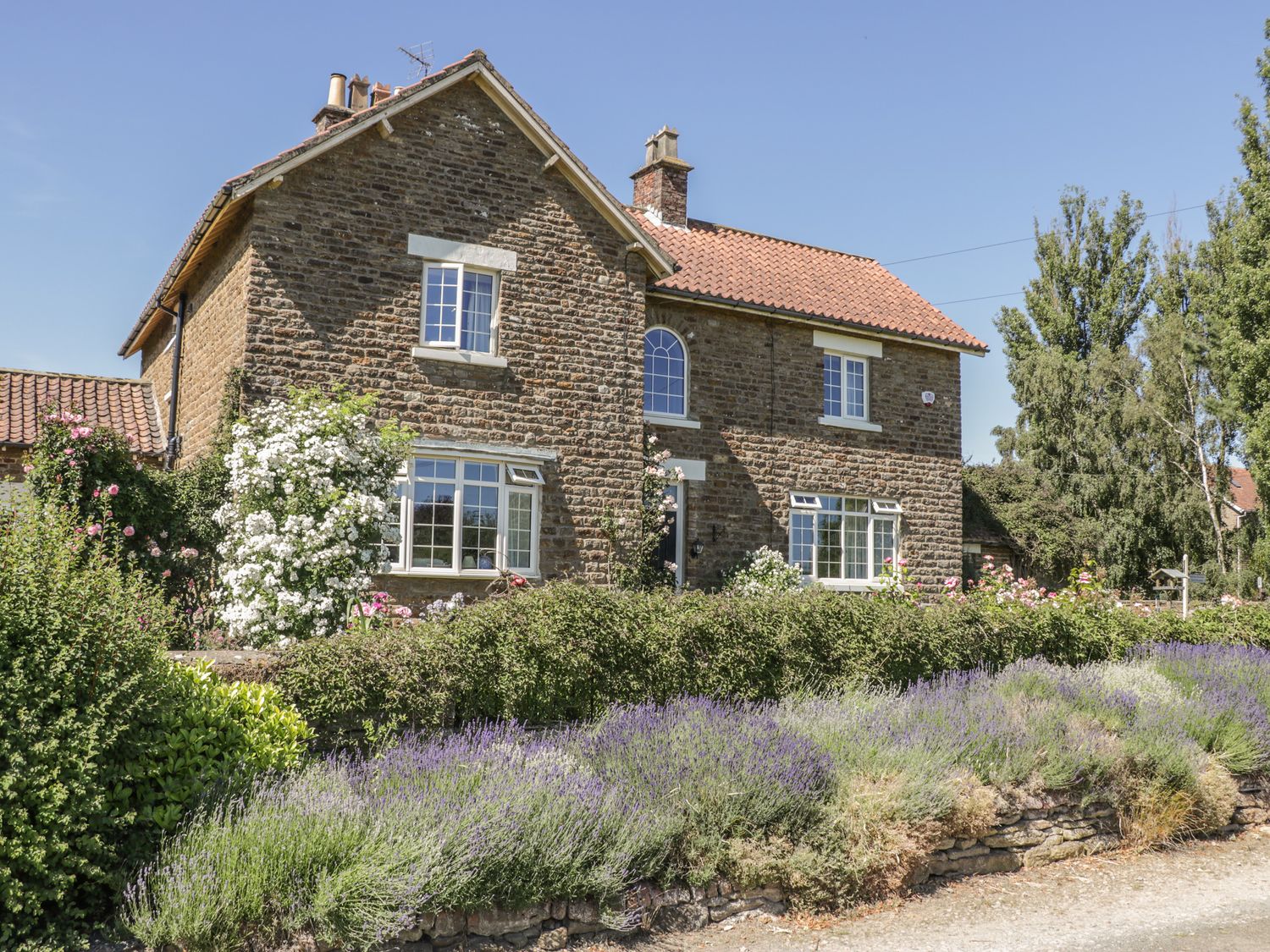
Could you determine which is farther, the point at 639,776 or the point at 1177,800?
the point at 1177,800

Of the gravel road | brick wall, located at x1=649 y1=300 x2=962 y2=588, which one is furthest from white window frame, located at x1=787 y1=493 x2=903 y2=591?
the gravel road

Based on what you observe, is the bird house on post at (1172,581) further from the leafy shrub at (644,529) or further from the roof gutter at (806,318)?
the leafy shrub at (644,529)

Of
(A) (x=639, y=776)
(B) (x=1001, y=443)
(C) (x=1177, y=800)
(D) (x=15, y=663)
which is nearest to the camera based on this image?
(D) (x=15, y=663)

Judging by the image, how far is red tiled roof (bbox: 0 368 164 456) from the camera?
1605cm

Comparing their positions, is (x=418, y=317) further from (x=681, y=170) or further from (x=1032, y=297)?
(x=1032, y=297)

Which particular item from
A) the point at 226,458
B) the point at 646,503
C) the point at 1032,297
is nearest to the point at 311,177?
the point at 226,458

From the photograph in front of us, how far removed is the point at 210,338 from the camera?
1460 cm

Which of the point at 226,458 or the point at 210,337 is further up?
the point at 210,337

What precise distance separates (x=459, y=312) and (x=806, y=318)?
6.78 meters

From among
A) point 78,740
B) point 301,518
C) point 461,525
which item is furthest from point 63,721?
point 461,525

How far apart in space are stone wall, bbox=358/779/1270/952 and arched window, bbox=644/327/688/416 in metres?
9.99

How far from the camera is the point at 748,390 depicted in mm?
17594

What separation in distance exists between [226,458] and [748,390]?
9.30 meters

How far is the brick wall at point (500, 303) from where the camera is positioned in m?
13.1
